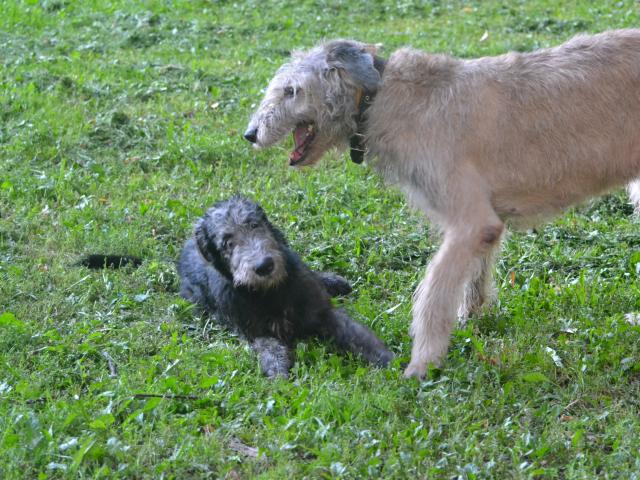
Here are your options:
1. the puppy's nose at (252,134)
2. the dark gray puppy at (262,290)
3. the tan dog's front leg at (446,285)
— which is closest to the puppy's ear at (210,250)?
the dark gray puppy at (262,290)

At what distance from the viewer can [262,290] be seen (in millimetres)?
5883

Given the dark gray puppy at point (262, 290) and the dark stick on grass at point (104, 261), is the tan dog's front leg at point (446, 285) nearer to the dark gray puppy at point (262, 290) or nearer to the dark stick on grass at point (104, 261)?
the dark gray puppy at point (262, 290)

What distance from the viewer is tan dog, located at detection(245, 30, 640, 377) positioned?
17.1ft

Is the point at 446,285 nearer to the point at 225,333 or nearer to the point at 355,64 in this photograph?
the point at 355,64

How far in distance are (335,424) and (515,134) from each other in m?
1.92

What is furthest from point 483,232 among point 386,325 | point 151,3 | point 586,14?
point 151,3

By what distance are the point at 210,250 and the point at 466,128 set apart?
187 cm

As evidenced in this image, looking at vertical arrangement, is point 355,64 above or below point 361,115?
above

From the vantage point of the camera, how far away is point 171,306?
6.16 metres

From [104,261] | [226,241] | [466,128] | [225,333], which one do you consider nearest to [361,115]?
[466,128]

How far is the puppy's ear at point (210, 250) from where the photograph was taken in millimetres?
6094

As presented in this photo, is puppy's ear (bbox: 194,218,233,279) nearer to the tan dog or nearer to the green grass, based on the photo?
the green grass

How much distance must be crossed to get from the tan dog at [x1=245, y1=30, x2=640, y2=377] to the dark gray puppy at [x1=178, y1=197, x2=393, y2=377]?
615 mm

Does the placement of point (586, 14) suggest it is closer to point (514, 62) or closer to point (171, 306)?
point (514, 62)
